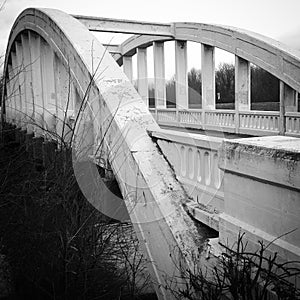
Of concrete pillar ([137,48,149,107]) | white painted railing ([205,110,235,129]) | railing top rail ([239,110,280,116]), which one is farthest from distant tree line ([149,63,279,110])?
railing top rail ([239,110,280,116])

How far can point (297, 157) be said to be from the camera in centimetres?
212

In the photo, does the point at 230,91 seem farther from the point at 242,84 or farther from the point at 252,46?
the point at 252,46

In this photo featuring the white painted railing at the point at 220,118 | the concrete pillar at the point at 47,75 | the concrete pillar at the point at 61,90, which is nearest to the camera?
the concrete pillar at the point at 61,90

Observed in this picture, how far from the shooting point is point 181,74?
42.4 ft

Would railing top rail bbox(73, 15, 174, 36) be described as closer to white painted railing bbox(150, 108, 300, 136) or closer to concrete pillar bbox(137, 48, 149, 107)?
white painted railing bbox(150, 108, 300, 136)

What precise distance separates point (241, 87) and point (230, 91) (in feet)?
34.7

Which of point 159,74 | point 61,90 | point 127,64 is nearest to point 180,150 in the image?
point 61,90

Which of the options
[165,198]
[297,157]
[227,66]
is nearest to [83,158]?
[165,198]

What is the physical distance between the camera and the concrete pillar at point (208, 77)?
11.2m

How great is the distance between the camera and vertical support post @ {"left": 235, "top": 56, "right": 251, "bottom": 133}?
32.2 feet

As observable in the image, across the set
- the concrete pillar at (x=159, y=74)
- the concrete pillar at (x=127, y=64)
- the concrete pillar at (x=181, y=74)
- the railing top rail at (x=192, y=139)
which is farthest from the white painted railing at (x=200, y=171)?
the concrete pillar at (x=127, y=64)

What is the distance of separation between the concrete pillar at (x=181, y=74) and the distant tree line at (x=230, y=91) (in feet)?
1.82

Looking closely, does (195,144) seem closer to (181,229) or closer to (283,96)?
(181,229)

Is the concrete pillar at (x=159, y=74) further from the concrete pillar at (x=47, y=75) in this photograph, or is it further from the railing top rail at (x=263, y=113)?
the railing top rail at (x=263, y=113)
